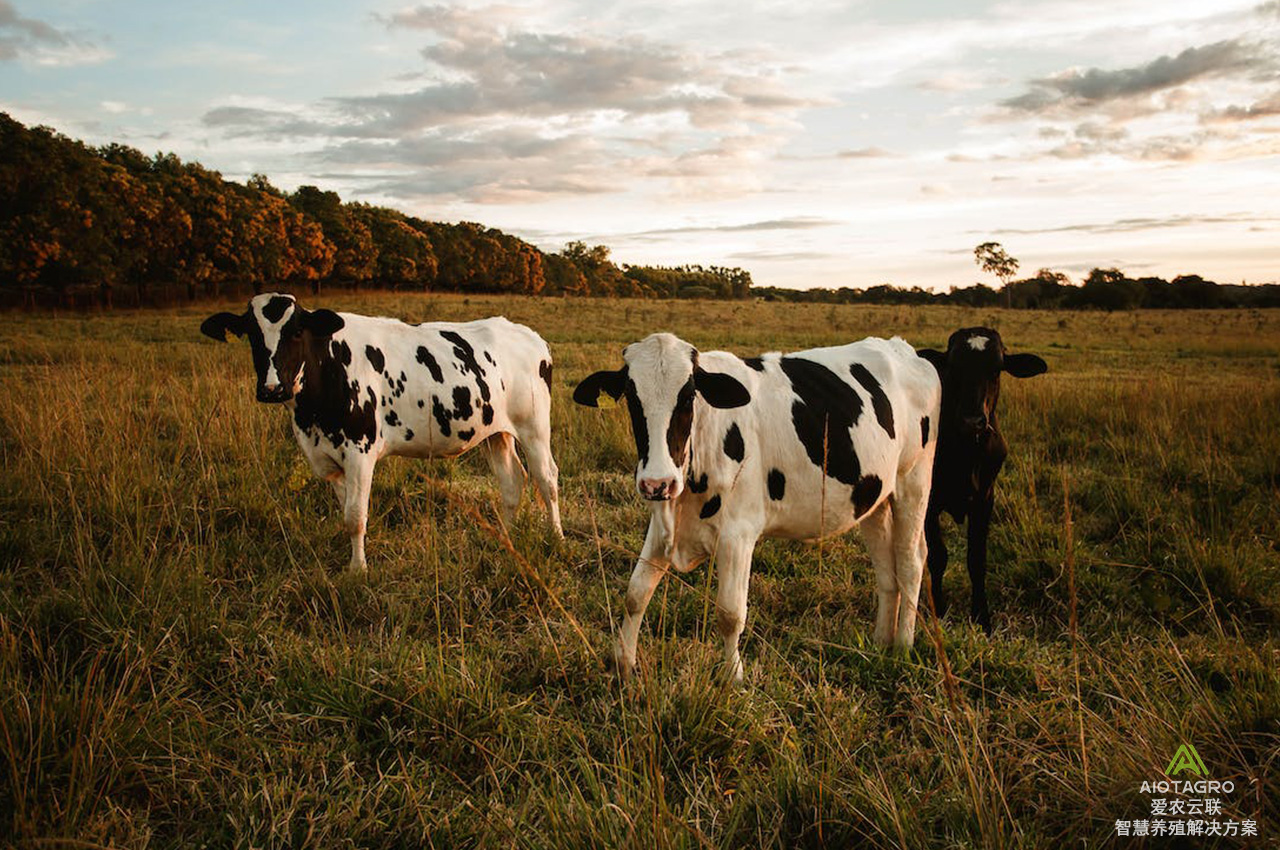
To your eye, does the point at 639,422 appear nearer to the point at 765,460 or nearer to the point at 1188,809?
the point at 765,460

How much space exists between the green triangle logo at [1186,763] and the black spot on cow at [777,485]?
1950mm

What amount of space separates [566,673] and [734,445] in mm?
1450

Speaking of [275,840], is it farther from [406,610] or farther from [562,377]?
[562,377]

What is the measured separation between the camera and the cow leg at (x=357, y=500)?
5.39 meters

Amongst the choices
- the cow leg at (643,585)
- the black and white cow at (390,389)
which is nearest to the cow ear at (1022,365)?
the cow leg at (643,585)

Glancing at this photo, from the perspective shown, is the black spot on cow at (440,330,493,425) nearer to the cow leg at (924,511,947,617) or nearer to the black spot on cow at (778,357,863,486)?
the black spot on cow at (778,357,863,486)

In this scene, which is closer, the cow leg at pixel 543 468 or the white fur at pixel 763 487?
the white fur at pixel 763 487

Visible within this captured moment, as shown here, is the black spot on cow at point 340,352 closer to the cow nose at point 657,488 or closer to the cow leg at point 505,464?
the cow leg at point 505,464

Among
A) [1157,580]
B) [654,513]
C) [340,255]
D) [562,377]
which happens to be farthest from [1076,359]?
[340,255]

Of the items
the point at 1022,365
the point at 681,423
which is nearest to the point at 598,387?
the point at 681,423

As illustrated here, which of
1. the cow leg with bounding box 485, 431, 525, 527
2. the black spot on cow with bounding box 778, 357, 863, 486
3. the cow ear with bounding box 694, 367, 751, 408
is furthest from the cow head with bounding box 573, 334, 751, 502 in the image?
the cow leg with bounding box 485, 431, 525, 527

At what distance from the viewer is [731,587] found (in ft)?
12.0

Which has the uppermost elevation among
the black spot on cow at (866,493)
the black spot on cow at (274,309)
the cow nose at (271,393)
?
the black spot on cow at (274,309)

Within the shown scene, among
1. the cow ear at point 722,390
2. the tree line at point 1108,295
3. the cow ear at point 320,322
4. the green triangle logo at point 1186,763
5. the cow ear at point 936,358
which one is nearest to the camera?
the green triangle logo at point 1186,763
